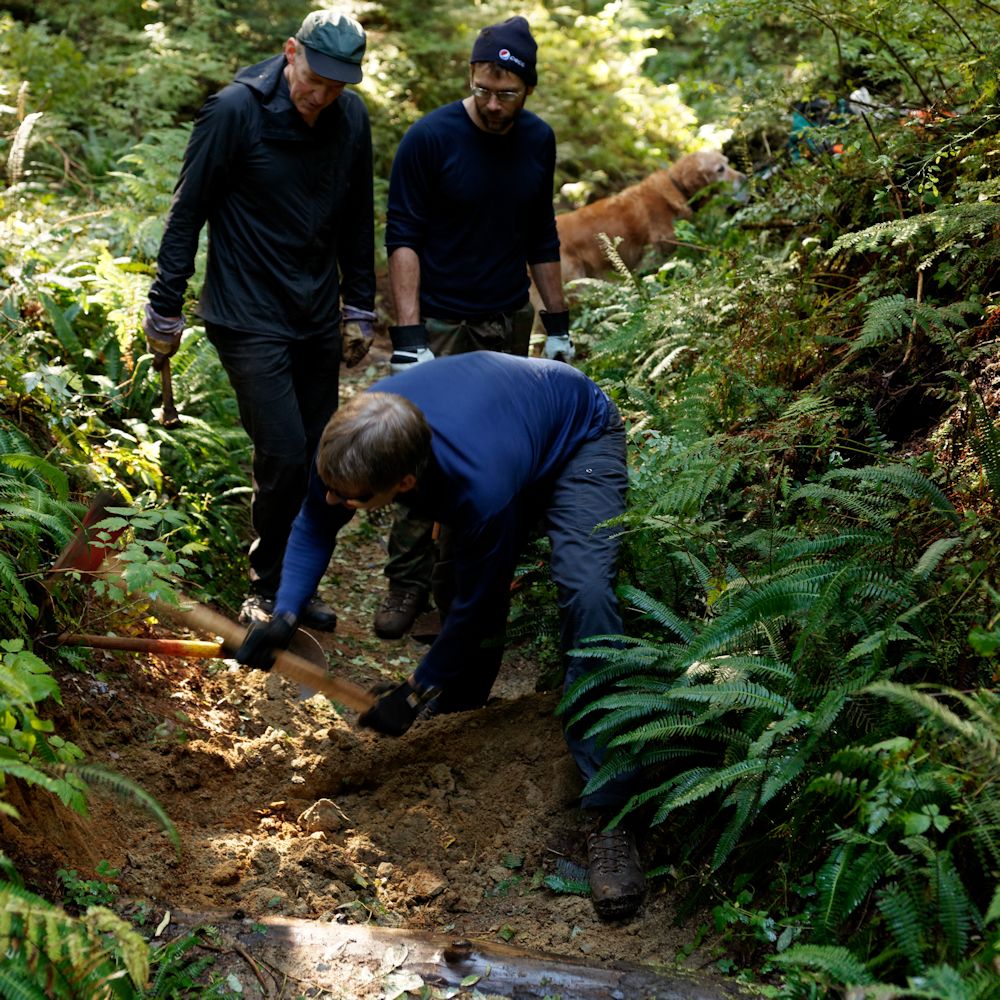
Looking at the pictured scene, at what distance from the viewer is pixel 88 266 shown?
21.5 ft

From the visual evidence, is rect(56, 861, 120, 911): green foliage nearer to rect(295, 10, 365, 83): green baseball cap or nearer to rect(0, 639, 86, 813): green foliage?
rect(0, 639, 86, 813): green foliage

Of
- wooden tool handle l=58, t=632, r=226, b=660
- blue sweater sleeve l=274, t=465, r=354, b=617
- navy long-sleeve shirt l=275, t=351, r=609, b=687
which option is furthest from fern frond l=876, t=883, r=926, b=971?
wooden tool handle l=58, t=632, r=226, b=660

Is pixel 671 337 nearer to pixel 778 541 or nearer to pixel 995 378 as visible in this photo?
pixel 995 378

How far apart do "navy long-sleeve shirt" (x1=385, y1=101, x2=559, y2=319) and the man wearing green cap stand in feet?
0.84

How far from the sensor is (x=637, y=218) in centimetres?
949

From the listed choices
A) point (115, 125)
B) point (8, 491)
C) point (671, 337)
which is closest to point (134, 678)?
point (8, 491)

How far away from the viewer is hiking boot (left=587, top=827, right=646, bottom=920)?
347 cm

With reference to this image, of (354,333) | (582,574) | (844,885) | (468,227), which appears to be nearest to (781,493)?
(582,574)

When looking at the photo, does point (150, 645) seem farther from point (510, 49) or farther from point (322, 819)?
point (510, 49)

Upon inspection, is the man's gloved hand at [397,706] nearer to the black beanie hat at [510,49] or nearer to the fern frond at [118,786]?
the fern frond at [118,786]

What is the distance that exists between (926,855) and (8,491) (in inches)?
141

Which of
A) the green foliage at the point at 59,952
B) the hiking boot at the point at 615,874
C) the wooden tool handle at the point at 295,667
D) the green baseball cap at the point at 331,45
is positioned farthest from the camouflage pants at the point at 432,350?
the green foliage at the point at 59,952

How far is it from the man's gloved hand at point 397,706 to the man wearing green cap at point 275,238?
1503 mm

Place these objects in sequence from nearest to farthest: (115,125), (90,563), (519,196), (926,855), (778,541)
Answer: (926,855) < (778,541) < (90,563) < (519,196) < (115,125)
